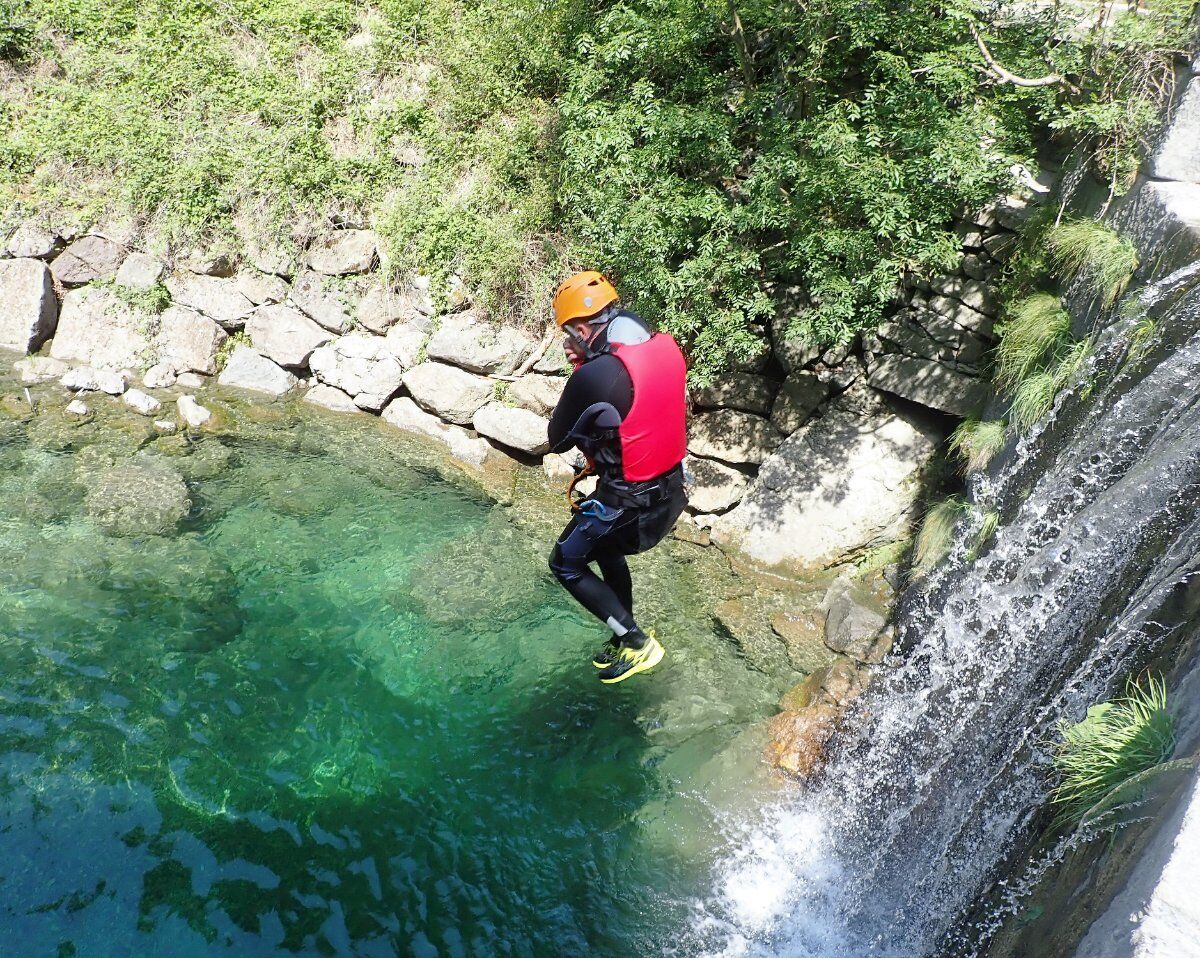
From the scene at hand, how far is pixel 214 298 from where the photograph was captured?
10.5m

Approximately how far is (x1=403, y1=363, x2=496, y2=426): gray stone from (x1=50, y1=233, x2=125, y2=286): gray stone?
4.49 metres

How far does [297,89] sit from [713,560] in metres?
8.78

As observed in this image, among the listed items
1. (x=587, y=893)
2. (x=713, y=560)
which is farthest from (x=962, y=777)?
(x=713, y=560)

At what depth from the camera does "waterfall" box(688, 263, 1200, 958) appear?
3.97m

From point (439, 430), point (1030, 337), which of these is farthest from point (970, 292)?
point (439, 430)

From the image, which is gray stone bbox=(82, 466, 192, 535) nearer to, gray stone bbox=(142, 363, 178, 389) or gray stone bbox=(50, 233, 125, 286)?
gray stone bbox=(142, 363, 178, 389)

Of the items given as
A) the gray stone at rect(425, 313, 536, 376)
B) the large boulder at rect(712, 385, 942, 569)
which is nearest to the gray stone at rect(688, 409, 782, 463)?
the large boulder at rect(712, 385, 942, 569)

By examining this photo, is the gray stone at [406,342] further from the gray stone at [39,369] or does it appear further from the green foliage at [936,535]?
the green foliage at [936,535]

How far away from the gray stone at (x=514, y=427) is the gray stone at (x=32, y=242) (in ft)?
20.8

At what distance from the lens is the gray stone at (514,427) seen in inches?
350

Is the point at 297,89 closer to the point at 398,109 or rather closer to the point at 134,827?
the point at 398,109

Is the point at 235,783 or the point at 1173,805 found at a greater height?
the point at 1173,805

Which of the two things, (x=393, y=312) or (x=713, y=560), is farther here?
(x=393, y=312)

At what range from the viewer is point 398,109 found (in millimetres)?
11078
